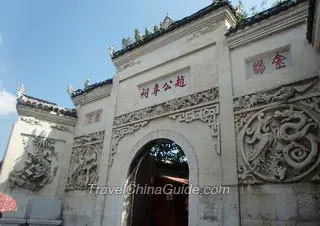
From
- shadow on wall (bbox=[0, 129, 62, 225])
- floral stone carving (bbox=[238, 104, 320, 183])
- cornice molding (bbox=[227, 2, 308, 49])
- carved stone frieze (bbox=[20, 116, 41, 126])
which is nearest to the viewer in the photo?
floral stone carving (bbox=[238, 104, 320, 183])

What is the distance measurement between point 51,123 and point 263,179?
6.58m

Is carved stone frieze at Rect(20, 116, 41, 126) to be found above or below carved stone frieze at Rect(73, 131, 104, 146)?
above

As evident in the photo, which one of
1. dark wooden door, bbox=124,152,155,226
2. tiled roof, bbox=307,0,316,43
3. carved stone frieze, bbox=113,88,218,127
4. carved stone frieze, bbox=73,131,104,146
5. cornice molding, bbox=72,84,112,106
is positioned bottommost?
dark wooden door, bbox=124,152,155,226

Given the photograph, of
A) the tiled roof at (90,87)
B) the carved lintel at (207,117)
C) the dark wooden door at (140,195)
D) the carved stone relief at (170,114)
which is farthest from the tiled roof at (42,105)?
the carved lintel at (207,117)

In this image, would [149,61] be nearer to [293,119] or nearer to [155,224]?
[293,119]

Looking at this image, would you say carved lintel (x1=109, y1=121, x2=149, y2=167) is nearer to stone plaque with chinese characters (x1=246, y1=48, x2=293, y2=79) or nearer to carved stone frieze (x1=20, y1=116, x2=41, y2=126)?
carved stone frieze (x1=20, y1=116, x2=41, y2=126)

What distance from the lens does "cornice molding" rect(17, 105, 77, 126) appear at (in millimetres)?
8078

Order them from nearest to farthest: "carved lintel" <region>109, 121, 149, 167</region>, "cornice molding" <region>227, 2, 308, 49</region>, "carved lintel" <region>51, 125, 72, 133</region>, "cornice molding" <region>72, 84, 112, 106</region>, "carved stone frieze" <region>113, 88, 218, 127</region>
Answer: "cornice molding" <region>227, 2, 308, 49</region> < "carved stone frieze" <region>113, 88, 218, 127</region> < "carved lintel" <region>109, 121, 149, 167</region> < "cornice molding" <region>72, 84, 112, 106</region> < "carved lintel" <region>51, 125, 72, 133</region>

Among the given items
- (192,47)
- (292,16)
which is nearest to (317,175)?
(292,16)

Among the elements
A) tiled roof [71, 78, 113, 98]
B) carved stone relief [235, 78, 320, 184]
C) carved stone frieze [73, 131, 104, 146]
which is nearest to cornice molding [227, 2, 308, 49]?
carved stone relief [235, 78, 320, 184]

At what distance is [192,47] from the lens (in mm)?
6406

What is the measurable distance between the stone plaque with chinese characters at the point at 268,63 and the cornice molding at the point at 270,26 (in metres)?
0.43

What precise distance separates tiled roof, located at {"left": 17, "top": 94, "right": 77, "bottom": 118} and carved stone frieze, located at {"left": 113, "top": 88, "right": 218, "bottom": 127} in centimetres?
223

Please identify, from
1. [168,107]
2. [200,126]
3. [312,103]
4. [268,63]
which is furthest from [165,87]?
[312,103]
